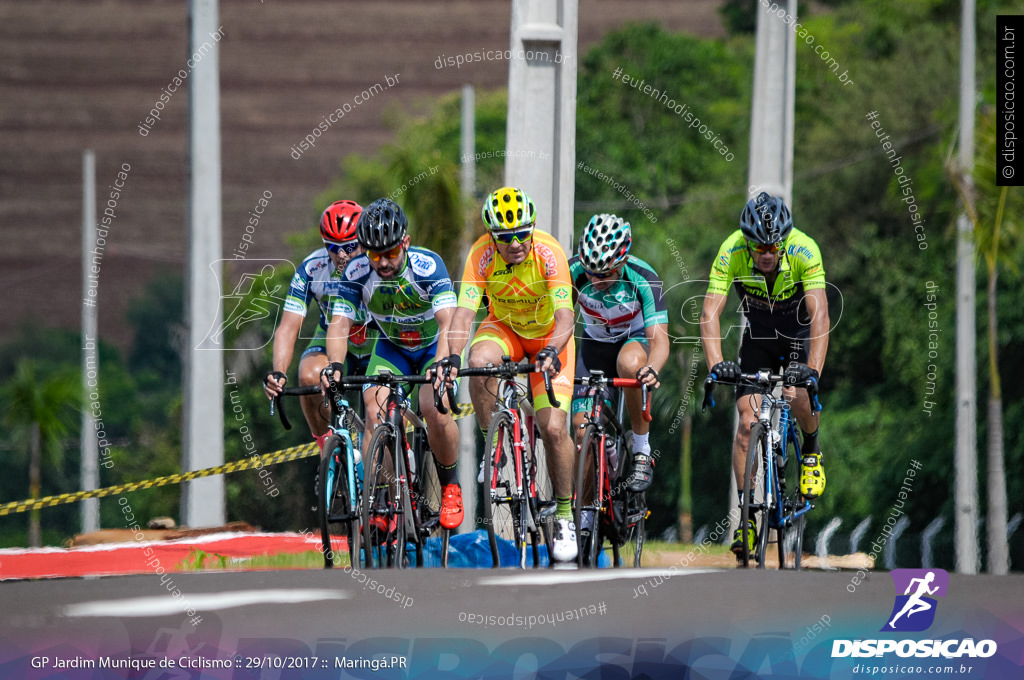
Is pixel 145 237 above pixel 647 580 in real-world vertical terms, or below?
above

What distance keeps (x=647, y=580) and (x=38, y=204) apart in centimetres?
8159

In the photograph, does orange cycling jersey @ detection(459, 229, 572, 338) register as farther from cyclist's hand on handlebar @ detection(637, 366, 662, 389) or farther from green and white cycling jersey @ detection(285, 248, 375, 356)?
green and white cycling jersey @ detection(285, 248, 375, 356)

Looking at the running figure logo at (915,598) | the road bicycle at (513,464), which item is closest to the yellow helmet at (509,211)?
the road bicycle at (513,464)

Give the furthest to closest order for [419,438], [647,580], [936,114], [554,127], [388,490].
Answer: [936,114] < [554,127] < [419,438] < [388,490] < [647,580]

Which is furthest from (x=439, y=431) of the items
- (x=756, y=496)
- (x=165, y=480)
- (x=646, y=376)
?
(x=165, y=480)

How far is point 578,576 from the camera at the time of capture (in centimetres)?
741

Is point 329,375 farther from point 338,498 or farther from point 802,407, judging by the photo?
point 802,407

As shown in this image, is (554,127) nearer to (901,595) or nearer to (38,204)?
(901,595)

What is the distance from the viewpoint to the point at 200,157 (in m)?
14.8

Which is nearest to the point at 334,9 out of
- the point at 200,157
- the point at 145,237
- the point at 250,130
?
the point at 250,130

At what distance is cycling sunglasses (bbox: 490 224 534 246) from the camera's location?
8172 millimetres

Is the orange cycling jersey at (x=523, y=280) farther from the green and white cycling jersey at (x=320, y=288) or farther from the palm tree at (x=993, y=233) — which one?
the palm tree at (x=993, y=233)

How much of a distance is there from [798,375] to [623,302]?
1.28 meters

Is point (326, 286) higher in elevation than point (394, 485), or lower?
higher
